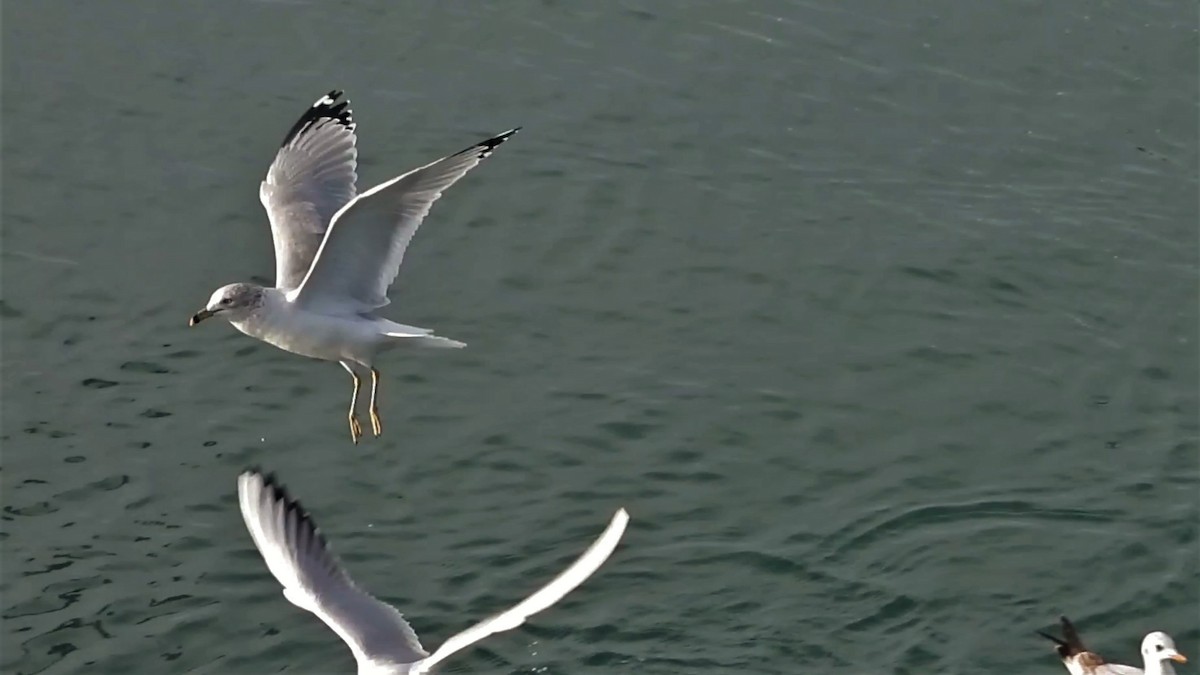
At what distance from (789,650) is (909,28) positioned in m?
7.11

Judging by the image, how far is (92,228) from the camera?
13.1 metres

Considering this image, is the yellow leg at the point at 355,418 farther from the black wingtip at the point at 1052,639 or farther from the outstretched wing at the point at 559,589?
the black wingtip at the point at 1052,639

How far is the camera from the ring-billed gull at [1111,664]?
9.62 m

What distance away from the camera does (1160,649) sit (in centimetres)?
965

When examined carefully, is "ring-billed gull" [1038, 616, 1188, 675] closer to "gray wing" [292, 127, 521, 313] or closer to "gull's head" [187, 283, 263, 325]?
A: "gray wing" [292, 127, 521, 313]

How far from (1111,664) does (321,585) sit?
403cm

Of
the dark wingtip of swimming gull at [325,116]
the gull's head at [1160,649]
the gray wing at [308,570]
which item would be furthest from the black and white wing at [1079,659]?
the dark wingtip of swimming gull at [325,116]

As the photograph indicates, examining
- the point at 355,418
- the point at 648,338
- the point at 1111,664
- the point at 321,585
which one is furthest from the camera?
the point at 648,338

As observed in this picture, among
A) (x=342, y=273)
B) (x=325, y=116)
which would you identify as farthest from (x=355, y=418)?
(x=325, y=116)

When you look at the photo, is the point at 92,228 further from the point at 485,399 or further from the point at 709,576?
the point at 709,576

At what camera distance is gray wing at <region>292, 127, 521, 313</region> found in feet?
32.3

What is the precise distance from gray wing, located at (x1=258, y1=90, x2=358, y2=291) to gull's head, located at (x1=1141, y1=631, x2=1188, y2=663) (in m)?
4.74

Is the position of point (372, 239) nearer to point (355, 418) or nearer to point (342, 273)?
point (342, 273)

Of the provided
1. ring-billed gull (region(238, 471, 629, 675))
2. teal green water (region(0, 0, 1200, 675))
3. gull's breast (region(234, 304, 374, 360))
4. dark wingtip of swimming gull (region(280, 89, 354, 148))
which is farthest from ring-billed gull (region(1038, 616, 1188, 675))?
dark wingtip of swimming gull (region(280, 89, 354, 148))
